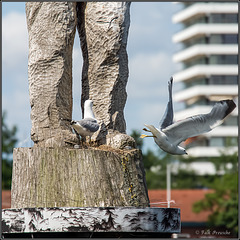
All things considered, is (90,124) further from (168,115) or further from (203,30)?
(203,30)

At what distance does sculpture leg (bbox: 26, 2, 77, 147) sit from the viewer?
728 centimetres

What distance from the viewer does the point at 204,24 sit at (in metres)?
72.2

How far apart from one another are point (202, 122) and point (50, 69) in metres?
1.73

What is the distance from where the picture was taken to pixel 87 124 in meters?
7.06

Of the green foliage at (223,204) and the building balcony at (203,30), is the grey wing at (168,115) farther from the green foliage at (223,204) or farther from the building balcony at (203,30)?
the building balcony at (203,30)

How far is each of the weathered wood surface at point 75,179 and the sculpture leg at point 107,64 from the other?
17.2 inches

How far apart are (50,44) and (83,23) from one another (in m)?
0.62

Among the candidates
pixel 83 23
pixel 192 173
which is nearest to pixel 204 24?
pixel 192 173

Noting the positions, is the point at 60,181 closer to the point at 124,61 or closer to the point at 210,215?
the point at 124,61

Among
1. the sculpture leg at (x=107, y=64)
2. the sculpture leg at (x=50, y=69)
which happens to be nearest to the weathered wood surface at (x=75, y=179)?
the sculpture leg at (x=50, y=69)

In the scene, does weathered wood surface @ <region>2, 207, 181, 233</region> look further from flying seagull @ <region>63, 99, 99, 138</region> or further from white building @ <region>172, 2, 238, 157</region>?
white building @ <region>172, 2, 238, 157</region>

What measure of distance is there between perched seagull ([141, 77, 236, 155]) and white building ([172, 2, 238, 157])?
64.1m

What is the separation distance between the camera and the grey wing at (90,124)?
23.1 ft

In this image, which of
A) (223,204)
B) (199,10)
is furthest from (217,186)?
(199,10)
